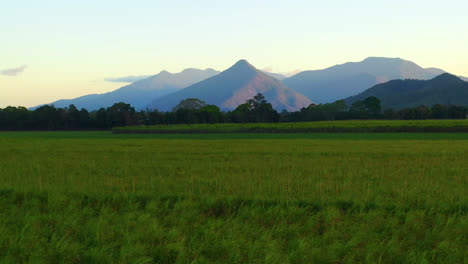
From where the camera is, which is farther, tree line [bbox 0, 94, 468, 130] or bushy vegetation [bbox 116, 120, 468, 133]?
tree line [bbox 0, 94, 468, 130]

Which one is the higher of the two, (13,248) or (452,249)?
(13,248)

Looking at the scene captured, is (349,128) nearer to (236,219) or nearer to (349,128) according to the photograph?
(349,128)

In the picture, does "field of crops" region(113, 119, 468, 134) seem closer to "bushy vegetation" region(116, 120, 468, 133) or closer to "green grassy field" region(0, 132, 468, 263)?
"bushy vegetation" region(116, 120, 468, 133)

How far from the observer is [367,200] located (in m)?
10.5

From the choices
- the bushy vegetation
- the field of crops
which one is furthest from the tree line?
the bushy vegetation

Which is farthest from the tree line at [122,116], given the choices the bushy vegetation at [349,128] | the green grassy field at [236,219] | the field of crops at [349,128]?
the green grassy field at [236,219]

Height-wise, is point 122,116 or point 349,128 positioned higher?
point 122,116

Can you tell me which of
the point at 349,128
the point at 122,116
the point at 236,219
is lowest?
the point at 349,128

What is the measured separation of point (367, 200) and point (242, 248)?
5097 millimetres

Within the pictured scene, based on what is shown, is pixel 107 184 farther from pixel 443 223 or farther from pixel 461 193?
pixel 461 193

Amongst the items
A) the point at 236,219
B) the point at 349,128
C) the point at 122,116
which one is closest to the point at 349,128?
the point at 349,128

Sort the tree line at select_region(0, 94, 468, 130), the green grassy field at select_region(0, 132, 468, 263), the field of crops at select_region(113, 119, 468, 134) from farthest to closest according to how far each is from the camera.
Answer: the tree line at select_region(0, 94, 468, 130) → the field of crops at select_region(113, 119, 468, 134) → the green grassy field at select_region(0, 132, 468, 263)

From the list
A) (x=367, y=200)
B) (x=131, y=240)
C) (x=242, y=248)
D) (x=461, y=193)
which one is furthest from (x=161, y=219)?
(x=461, y=193)

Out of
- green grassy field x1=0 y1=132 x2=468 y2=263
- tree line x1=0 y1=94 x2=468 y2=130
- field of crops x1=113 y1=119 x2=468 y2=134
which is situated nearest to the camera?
green grassy field x1=0 y1=132 x2=468 y2=263
